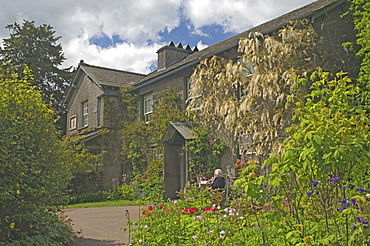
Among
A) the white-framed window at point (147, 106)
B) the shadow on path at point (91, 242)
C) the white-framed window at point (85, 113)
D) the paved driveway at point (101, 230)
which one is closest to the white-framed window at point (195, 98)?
the white-framed window at point (147, 106)

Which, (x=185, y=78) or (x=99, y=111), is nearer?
(x=185, y=78)

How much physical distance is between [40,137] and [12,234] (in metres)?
1.66

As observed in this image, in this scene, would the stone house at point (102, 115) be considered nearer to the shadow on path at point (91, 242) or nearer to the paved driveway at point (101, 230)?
the paved driveway at point (101, 230)

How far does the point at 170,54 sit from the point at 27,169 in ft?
51.6

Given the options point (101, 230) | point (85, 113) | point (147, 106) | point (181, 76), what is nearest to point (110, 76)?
point (85, 113)

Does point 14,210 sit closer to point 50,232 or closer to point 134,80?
point 50,232

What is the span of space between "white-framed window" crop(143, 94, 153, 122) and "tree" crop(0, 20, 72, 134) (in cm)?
1732

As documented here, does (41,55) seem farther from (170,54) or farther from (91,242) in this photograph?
(91,242)

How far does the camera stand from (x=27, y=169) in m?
6.27

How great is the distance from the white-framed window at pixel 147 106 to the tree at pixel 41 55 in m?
17.3

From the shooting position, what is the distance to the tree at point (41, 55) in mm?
35188

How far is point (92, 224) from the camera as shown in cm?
977

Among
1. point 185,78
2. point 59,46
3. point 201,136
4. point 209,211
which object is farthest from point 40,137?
point 59,46

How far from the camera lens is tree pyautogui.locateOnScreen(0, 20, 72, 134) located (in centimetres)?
3519
